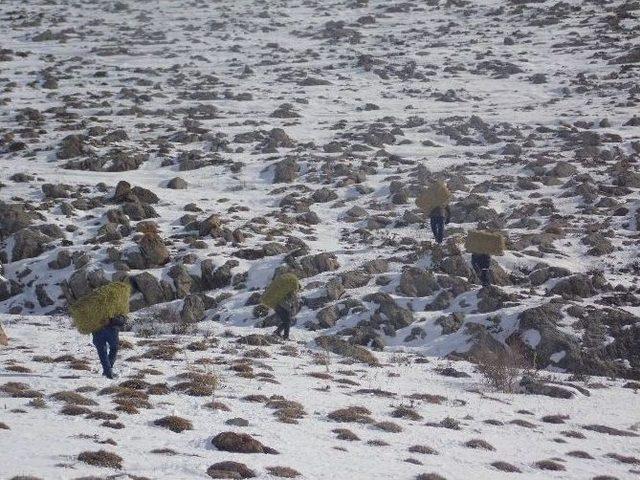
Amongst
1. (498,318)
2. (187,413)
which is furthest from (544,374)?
(187,413)

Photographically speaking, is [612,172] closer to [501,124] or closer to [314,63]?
[501,124]

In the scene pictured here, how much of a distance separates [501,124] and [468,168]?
8.39 metres

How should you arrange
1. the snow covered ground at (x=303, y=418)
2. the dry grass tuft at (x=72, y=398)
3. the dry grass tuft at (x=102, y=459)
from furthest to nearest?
1. the dry grass tuft at (x=72, y=398)
2. the snow covered ground at (x=303, y=418)
3. the dry grass tuft at (x=102, y=459)

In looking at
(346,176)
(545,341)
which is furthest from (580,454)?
(346,176)

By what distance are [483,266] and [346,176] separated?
47.0ft

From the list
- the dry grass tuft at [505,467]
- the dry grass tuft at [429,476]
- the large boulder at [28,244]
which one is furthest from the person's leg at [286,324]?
the large boulder at [28,244]

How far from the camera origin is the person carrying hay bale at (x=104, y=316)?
13383 mm

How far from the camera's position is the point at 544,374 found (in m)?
17.0

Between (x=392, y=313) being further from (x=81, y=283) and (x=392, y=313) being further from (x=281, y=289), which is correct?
(x=81, y=283)

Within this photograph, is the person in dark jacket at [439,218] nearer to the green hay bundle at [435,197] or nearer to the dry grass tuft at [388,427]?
the green hay bundle at [435,197]

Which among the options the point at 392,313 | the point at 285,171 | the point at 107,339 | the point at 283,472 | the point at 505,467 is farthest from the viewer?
the point at 285,171

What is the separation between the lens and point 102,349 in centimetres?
1367

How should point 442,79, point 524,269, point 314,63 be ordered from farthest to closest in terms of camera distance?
point 314,63
point 442,79
point 524,269

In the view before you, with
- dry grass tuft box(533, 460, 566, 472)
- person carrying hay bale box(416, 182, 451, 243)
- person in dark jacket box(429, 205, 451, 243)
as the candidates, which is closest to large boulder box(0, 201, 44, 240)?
person carrying hay bale box(416, 182, 451, 243)
